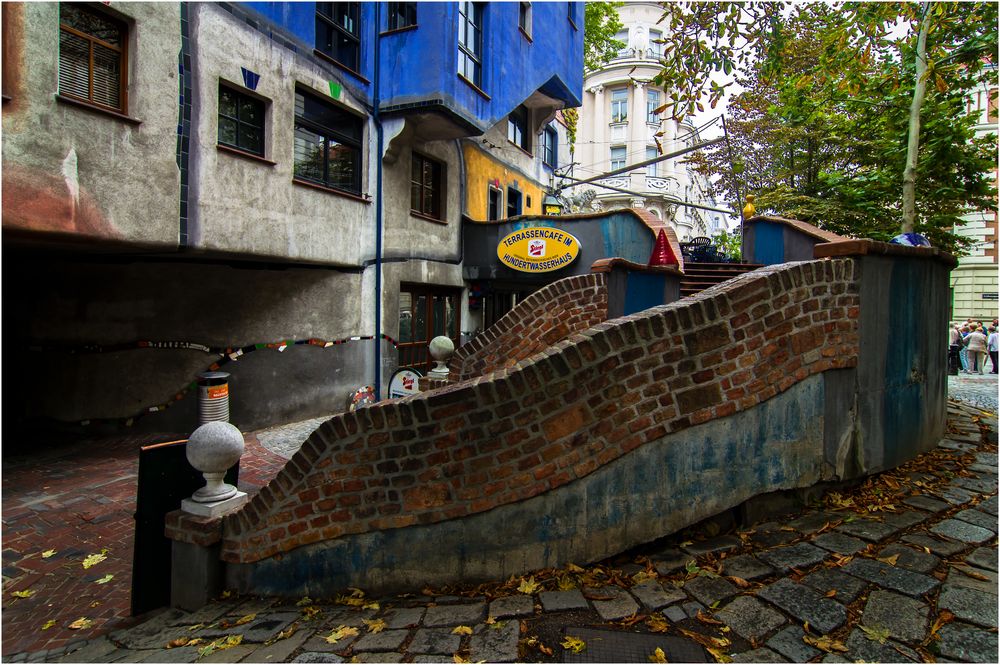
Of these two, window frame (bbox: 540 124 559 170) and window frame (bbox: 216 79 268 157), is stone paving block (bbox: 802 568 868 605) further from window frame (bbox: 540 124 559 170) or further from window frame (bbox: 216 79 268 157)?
window frame (bbox: 540 124 559 170)

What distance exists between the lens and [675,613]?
263cm

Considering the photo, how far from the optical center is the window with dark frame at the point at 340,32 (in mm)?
8914

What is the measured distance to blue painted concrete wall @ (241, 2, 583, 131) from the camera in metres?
8.54

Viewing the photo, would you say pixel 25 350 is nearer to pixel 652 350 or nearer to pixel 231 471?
pixel 231 471

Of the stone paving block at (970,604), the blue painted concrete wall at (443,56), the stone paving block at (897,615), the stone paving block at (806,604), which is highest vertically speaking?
the blue painted concrete wall at (443,56)

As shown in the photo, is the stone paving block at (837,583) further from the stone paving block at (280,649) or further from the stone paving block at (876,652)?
the stone paving block at (280,649)

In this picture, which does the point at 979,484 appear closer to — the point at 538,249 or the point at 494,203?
the point at 538,249

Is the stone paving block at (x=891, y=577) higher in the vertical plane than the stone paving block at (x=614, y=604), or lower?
higher

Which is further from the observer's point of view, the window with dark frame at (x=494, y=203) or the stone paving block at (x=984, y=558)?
the window with dark frame at (x=494, y=203)

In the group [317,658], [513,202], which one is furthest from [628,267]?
[513,202]

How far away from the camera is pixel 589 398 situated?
3133 millimetres

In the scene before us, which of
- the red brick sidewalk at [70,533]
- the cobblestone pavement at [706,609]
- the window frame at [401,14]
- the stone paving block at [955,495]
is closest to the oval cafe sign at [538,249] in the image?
the window frame at [401,14]

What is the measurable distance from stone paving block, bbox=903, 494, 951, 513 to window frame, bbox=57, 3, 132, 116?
8.49 metres

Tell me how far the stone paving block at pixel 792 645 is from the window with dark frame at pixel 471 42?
1048 cm
